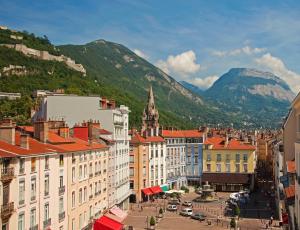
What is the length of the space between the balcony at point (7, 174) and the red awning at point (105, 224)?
71.2 feet

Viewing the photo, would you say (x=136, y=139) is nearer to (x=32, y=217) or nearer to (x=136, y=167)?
(x=136, y=167)

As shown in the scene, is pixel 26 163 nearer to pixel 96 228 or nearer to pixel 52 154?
pixel 52 154

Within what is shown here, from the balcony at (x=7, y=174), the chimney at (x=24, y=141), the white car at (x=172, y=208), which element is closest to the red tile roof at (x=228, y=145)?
the white car at (x=172, y=208)

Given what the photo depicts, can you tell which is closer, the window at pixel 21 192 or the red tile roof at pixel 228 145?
the window at pixel 21 192

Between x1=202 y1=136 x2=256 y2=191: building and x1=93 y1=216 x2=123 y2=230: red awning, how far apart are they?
58.5 meters

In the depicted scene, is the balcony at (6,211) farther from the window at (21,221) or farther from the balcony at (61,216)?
the balcony at (61,216)

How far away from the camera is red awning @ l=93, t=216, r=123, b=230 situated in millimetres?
52875

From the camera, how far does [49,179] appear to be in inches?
1590

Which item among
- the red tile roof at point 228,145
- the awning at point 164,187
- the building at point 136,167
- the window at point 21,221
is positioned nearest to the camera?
the window at point 21,221

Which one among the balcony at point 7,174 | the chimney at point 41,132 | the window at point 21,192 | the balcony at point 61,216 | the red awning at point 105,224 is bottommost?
the red awning at point 105,224

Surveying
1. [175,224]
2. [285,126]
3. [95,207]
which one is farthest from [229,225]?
[285,126]

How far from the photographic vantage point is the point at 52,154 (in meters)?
40.5

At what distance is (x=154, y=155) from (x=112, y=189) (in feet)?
117

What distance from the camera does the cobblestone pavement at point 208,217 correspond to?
68375 mm
